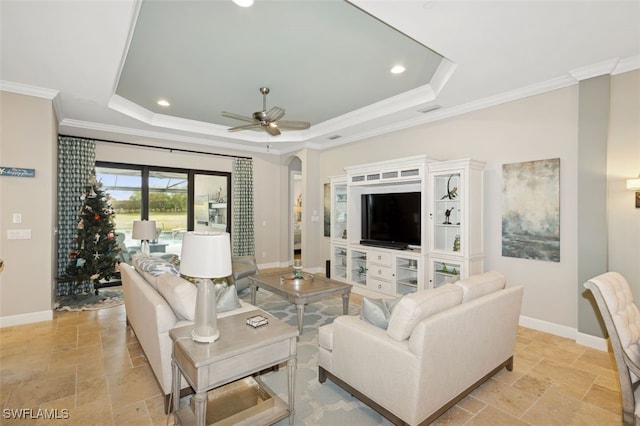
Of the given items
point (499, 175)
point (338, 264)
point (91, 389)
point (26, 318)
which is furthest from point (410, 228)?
point (26, 318)

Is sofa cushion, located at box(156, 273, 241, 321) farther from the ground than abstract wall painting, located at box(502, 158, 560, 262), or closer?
closer

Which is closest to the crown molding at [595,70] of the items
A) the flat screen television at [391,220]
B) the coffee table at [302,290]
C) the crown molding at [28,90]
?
the flat screen television at [391,220]

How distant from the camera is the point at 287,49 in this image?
133 inches

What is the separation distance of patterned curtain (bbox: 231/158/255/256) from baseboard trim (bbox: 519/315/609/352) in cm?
542

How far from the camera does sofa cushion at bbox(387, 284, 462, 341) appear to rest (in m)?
2.02

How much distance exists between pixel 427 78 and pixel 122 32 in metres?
3.44

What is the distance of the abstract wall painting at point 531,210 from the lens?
3.71m

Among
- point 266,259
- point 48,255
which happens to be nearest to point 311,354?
point 48,255

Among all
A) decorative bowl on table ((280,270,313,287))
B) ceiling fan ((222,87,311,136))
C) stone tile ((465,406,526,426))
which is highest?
ceiling fan ((222,87,311,136))

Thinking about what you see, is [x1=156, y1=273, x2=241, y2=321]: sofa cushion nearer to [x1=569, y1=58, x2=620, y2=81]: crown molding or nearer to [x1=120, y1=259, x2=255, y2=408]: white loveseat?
[x1=120, y1=259, x2=255, y2=408]: white loveseat

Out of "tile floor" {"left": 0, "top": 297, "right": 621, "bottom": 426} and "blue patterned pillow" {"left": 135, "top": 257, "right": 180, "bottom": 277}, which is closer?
"tile floor" {"left": 0, "top": 297, "right": 621, "bottom": 426}

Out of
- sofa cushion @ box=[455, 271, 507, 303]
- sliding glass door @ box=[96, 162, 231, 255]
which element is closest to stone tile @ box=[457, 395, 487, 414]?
sofa cushion @ box=[455, 271, 507, 303]

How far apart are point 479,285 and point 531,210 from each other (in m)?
2.01

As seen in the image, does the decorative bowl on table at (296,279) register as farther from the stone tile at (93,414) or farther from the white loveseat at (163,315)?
the stone tile at (93,414)
